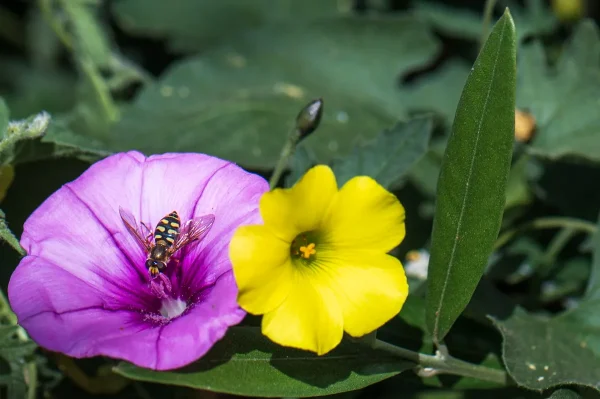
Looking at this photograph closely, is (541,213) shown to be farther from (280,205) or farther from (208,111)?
(280,205)

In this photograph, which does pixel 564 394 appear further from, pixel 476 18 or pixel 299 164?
pixel 476 18

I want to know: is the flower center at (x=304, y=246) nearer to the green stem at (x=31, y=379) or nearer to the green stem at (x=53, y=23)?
the green stem at (x=31, y=379)

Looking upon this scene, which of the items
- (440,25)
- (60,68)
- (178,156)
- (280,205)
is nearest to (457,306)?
(280,205)

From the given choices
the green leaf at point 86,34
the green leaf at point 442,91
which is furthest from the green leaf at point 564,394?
the green leaf at point 86,34

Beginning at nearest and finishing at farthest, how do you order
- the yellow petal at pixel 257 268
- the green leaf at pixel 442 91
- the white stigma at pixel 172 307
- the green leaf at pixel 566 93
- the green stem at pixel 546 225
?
1. the yellow petal at pixel 257 268
2. the white stigma at pixel 172 307
3. the green stem at pixel 546 225
4. the green leaf at pixel 566 93
5. the green leaf at pixel 442 91

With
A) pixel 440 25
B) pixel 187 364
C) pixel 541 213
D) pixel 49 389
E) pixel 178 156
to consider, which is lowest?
pixel 541 213

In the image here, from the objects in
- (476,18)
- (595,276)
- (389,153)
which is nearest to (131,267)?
(389,153)

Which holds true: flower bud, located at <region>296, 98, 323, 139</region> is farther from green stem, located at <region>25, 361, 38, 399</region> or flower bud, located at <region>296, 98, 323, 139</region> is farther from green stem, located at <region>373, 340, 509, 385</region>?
green stem, located at <region>25, 361, 38, 399</region>
